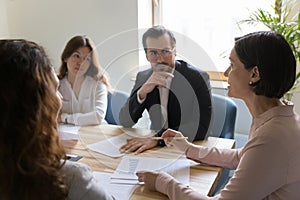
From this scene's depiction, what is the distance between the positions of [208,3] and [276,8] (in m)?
0.62

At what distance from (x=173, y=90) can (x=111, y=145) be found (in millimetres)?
425

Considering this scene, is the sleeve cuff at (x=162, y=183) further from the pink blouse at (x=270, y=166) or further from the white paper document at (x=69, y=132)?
the white paper document at (x=69, y=132)

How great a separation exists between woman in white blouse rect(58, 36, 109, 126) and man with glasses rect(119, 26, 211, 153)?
47cm

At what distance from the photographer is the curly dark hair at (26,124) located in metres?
0.71

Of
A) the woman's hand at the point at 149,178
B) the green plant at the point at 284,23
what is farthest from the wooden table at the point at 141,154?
the green plant at the point at 284,23

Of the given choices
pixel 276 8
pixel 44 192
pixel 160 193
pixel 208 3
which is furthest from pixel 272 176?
pixel 208 3

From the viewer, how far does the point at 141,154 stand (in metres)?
1.55

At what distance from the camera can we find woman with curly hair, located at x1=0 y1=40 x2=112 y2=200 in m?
0.71

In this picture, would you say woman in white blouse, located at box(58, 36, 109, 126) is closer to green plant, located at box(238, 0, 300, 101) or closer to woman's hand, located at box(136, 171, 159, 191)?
woman's hand, located at box(136, 171, 159, 191)

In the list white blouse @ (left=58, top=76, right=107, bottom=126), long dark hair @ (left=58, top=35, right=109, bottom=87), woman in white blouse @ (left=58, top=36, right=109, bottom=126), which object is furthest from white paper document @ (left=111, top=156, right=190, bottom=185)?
long dark hair @ (left=58, top=35, right=109, bottom=87)

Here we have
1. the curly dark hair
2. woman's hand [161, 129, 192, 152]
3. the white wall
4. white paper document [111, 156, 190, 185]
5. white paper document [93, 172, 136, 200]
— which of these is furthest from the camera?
the white wall

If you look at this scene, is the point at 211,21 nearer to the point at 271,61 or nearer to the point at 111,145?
the point at 111,145

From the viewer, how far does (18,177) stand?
2.40 feet

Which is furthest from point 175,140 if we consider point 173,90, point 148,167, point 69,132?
point 69,132
